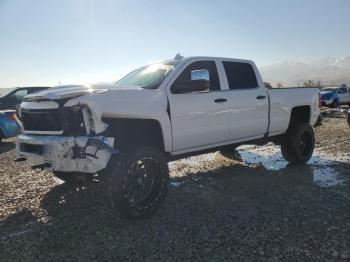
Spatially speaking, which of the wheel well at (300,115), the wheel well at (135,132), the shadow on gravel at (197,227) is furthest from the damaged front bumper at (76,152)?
the wheel well at (300,115)

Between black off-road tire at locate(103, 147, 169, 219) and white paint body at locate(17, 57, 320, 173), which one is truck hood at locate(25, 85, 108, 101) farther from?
black off-road tire at locate(103, 147, 169, 219)

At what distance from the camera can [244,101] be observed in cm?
655

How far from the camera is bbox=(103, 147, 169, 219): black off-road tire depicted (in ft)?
14.9

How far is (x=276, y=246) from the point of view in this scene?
389 centimetres

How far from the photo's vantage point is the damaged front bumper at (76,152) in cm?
446

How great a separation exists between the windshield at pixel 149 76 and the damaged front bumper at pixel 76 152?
4.35 feet

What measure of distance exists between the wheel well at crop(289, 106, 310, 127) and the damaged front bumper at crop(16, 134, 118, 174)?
4.70 m

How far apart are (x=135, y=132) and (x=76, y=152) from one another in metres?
0.97

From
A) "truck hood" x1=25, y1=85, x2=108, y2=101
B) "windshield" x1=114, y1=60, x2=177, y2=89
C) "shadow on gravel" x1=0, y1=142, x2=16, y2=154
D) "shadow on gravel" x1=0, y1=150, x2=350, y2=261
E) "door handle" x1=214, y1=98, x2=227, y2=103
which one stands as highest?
"windshield" x1=114, y1=60, x2=177, y2=89

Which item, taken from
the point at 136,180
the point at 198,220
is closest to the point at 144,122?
the point at 136,180

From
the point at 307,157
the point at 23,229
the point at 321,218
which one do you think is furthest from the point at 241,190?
the point at 23,229

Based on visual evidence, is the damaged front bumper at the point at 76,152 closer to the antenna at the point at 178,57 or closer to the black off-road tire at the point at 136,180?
the black off-road tire at the point at 136,180

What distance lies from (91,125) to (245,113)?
117 inches

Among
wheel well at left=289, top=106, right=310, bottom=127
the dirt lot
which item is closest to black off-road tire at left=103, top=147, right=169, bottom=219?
the dirt lot
